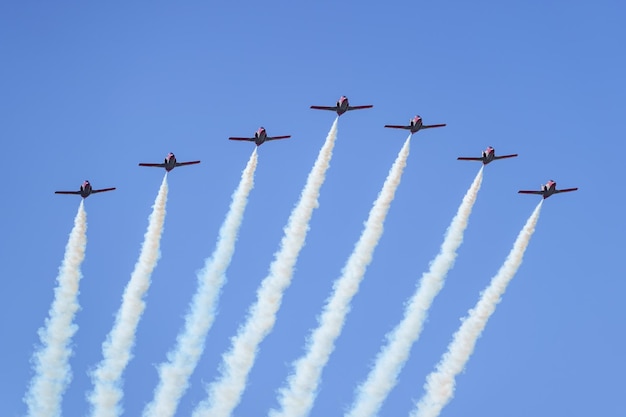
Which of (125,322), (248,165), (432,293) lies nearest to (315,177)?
(248,165)

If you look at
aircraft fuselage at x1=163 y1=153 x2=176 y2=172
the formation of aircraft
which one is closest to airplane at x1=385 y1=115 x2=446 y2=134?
the formation of aircraft

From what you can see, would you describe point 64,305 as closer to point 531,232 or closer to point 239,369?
point 239,369

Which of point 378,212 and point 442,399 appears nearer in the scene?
point 442,399

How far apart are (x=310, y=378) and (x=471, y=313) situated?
13641 millimetres

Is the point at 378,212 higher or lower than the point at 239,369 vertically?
higher

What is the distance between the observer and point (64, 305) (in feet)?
304

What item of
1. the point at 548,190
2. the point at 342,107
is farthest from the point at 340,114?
the point at 548,190

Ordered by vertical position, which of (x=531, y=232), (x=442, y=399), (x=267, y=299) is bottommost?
(x=442, y=399)

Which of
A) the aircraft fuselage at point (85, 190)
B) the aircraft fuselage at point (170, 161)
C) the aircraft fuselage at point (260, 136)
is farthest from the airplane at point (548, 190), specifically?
the aircraft fuselage at point (85, 190)

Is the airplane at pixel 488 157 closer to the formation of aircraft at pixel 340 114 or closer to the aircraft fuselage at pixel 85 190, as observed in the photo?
the formation of aircraft at pixel 340 114

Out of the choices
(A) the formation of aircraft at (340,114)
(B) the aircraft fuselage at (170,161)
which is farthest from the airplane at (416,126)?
(B) the aircraft fuselage at (170,161)

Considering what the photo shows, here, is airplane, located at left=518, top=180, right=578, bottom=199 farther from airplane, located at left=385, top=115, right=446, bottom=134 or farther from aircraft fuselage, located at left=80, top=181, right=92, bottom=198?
aircraft fuselage, located at left=80, top=181, right=92, bottom=198

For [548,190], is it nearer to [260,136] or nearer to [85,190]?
[260,136]

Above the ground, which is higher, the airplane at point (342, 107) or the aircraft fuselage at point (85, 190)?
the airplane at point (342, 107)
